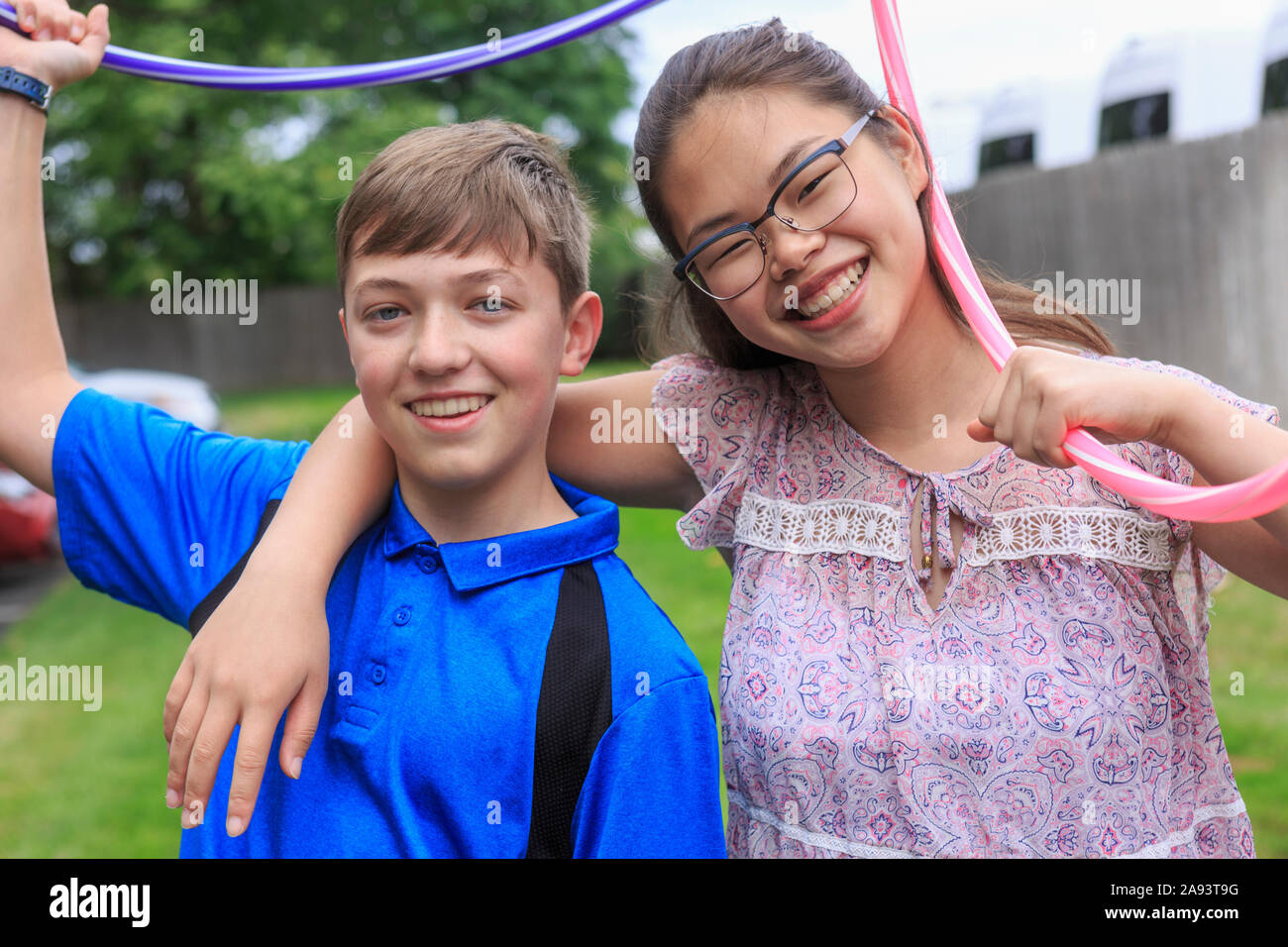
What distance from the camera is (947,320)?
1.87 meters

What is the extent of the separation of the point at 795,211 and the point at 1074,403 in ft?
1.65

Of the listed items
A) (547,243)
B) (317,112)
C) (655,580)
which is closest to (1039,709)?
(547,243)

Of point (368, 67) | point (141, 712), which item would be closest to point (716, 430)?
point (368, 67)

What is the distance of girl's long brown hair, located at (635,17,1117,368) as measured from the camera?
1.75 m

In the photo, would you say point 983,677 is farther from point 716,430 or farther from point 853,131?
point 853,131

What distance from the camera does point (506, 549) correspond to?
173 cm

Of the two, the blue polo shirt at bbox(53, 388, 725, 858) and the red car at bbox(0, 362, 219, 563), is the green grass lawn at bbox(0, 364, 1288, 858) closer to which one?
the red car at bbox(0, 362, 219, 563)

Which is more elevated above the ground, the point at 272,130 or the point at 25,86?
the point at 272,130

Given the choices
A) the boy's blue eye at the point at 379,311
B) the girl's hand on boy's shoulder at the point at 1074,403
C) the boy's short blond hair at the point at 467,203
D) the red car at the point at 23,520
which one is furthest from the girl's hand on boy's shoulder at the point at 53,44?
the red car at the point at 23,520

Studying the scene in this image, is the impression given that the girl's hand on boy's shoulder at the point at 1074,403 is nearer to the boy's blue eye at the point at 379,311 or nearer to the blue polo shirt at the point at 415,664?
the blue polo shirt at the point at 415,664

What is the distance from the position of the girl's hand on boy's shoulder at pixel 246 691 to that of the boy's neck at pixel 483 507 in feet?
0.83

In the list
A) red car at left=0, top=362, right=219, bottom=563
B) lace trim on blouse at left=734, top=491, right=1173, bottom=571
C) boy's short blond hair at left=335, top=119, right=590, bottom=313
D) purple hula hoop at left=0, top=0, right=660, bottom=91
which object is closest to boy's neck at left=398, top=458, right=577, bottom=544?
boy's short blond hair at left=335, top=119, right=590, bottom=313

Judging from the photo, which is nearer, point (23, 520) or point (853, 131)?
point (853, 131)
